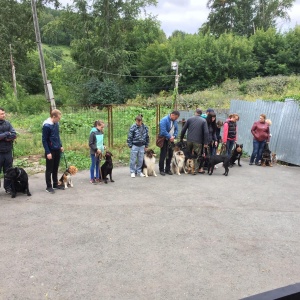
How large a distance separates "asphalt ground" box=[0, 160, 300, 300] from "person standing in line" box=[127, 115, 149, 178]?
1060 millimetres

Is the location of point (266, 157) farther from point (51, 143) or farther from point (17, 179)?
point (17, 179)

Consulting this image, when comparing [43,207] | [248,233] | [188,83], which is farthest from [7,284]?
[188,83]

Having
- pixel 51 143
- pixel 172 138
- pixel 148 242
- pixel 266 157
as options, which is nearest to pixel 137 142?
pixel 172 138

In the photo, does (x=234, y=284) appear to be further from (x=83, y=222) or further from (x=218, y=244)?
(x=83, y=222)

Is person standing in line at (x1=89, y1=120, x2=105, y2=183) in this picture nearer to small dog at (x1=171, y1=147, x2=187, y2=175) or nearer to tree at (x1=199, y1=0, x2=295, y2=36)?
small dog at (x1=171, y1=147, x2=187, y2=175)

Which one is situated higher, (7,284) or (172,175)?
(7,284)

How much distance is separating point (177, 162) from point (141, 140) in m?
1.36

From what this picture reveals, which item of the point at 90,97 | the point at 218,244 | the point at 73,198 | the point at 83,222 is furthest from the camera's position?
the point at 90,97

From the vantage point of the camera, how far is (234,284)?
3.55 metres

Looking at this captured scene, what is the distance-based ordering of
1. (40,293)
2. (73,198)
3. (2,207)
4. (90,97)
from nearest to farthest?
(40,293)
(2,207)
(73,198)
(90,97)

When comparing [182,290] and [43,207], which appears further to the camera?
[43,207]

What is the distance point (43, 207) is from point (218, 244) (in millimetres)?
3488

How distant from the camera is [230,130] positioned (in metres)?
9.91

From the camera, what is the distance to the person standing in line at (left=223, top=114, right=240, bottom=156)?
980 centimetres
